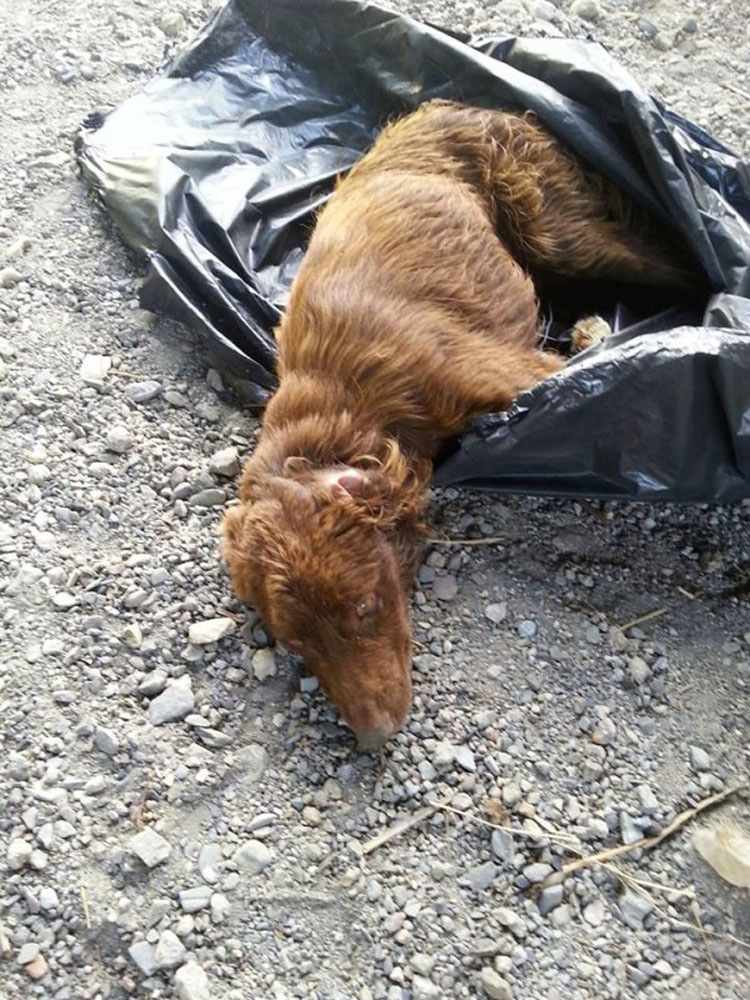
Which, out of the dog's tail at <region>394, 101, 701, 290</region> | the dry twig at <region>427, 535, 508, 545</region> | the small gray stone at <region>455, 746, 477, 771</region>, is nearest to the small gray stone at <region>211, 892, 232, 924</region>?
the small gray stone at <region>455, 746, 477, 771</region>

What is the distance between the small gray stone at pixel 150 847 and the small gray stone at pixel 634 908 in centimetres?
128

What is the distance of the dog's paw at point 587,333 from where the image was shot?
4230mm

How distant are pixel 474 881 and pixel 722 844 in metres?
0.72

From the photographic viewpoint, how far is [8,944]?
2934 mm

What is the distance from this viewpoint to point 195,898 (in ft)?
9.91

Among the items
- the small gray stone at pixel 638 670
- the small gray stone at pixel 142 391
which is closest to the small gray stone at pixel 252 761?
the small gray stone at pixel 638 670

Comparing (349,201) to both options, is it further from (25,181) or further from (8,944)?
(8,944)

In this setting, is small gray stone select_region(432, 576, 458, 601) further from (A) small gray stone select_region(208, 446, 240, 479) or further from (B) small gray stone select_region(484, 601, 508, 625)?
(A) small gray stone select_region(208, 446, 240, 479)

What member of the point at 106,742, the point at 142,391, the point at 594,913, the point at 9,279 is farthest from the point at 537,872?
the point at 9,279

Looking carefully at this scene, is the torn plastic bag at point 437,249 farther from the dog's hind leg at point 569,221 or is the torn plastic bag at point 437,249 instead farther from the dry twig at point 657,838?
the dry twig at point 657,838

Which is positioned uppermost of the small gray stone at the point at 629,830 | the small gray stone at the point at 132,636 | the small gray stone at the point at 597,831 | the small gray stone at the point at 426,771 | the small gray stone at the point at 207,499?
the small gray stone at the point at 629,830

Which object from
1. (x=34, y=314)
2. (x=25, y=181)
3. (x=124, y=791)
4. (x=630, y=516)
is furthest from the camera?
(x=25, y=181)

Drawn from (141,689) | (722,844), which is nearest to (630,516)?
(722,844)

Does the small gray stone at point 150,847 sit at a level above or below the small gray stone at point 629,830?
below
